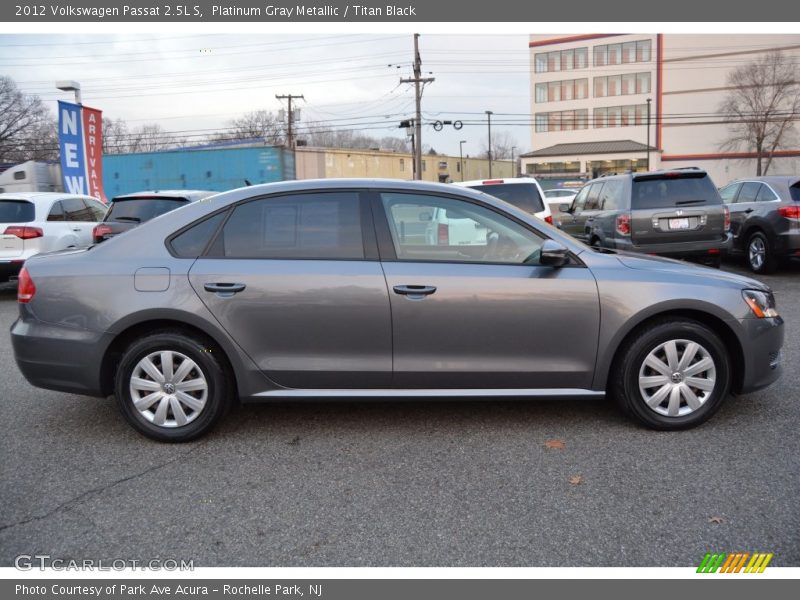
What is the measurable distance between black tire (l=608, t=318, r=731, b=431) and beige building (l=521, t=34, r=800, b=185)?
65.8m

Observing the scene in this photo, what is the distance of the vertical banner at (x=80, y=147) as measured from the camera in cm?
1770

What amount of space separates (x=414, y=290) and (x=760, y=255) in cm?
928

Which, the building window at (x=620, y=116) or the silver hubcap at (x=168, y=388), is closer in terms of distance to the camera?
the silver hubcap at (x=168, y=388)

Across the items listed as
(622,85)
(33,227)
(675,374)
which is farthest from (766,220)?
(622,85)

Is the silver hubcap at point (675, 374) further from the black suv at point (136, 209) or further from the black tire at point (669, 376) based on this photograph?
the black suv at point (136, 209)

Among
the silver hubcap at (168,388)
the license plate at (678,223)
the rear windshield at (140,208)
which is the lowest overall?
the silver hubcap at (168,388)

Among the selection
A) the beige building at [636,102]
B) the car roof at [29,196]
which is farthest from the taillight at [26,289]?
the beige building at [636,102]

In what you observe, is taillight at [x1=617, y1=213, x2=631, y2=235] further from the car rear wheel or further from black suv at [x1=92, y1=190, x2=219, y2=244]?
black suv at [x1=92, y1=190, x2=219, y2=244]

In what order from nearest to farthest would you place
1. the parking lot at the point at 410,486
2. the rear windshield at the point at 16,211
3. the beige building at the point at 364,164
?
the parking lot at the point at 410,486 → the rear windshield at the point at 16,211 → the beige building at the point at 364,164

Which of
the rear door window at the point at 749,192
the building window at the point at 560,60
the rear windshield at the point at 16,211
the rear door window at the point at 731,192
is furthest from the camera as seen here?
the building window at the point at 560,60

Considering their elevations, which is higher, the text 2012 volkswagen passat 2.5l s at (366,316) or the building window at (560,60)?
the building window at (560,60)

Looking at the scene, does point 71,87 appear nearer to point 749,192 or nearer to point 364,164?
point 749,192

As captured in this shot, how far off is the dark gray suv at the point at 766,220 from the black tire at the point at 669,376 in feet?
24.7

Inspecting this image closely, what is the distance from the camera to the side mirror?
3.97 m
